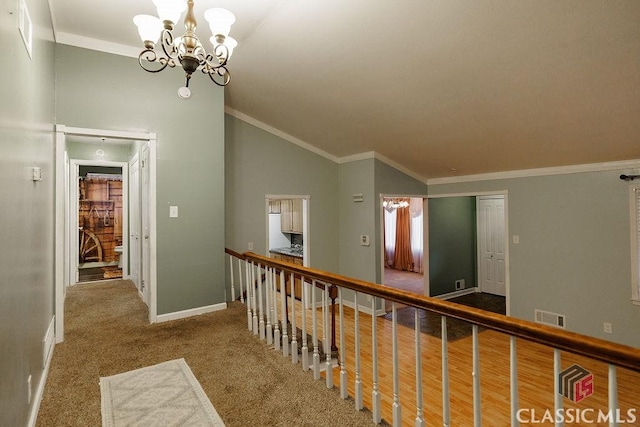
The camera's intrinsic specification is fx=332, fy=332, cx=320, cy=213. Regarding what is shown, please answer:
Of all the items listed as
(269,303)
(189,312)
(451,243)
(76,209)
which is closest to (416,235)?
(451,243)

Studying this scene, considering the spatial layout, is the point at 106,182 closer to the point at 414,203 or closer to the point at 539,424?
the point at 414,203

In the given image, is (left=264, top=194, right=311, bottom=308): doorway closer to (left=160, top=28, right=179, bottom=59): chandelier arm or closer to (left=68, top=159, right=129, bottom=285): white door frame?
(left=68, top=159, right=129, bottom=285): white door frame

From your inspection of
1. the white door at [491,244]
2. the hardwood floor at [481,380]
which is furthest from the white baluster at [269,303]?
the white door at [491,244]

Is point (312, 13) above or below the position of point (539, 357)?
above

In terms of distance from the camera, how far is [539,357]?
439cm

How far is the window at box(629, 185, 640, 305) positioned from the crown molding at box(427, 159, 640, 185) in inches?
12.0

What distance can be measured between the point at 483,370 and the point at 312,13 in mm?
4310

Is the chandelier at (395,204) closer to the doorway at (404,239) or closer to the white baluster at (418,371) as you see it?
the doorway at (404,239)

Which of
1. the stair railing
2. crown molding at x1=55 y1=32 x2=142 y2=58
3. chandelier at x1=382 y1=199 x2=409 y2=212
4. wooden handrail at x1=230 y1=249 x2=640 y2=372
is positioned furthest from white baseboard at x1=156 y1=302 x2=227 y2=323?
chandelier at x1=382 y1=199 x2=409 y2=212

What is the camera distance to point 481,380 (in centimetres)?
376

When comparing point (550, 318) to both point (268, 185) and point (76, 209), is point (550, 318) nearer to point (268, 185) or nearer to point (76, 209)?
point (268, 185)

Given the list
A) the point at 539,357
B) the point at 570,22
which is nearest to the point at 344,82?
the point at 570,22

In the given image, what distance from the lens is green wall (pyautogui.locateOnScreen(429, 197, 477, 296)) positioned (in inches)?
274

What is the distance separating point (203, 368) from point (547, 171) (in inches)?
200
